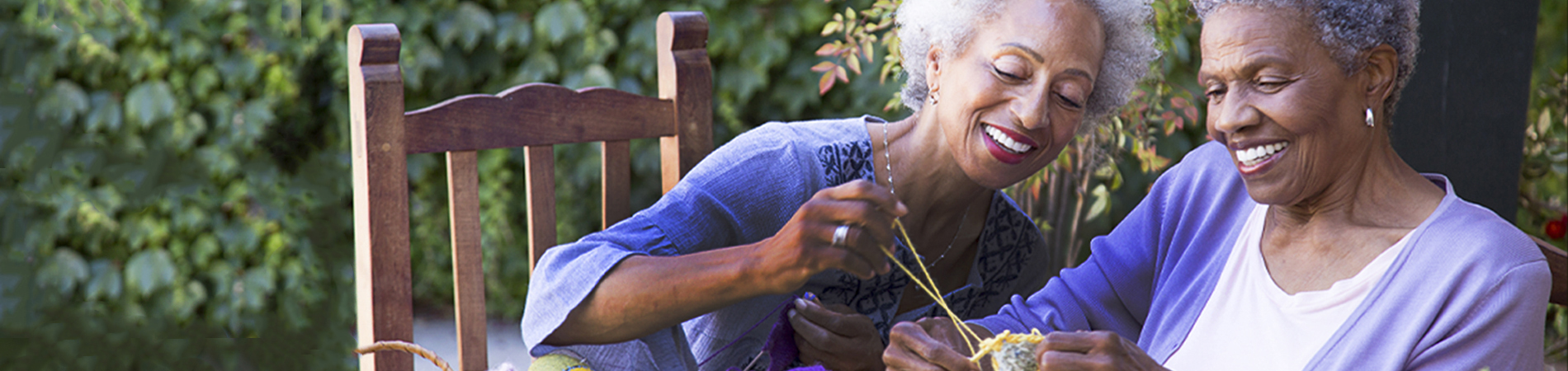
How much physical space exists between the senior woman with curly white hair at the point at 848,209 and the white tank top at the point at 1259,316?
1.12ft

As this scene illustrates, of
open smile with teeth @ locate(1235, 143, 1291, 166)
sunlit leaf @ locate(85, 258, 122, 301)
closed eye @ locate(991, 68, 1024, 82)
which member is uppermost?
closed eye @ locate(991, 68, 1024, 82)

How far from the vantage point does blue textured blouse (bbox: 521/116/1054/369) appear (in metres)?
1.87

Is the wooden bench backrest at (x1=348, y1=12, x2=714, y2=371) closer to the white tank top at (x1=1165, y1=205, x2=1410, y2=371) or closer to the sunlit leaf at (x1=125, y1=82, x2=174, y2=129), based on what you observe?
the white tank top at (x1=1165, y1=205, x2=1410, y2=371)

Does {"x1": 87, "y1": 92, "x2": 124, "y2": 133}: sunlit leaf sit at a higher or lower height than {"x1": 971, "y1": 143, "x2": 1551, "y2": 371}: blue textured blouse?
lower

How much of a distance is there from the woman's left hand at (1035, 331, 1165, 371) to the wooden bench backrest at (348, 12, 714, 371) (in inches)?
48.3

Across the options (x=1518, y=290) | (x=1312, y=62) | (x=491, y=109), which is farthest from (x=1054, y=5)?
(x=491, y=109)

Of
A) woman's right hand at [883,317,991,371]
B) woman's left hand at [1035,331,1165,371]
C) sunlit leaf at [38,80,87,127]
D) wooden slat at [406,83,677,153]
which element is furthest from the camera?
sunlit leaf at [38,80,87,127]

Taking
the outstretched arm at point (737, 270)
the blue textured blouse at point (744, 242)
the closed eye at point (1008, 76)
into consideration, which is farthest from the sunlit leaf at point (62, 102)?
the closed eye at point (1008, 76)

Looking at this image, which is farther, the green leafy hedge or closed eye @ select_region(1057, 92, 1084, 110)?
the green leafy hedge

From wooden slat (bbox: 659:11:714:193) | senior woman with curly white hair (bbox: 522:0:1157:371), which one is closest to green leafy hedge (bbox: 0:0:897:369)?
wooden slat (bbox: 659:11:714:193)

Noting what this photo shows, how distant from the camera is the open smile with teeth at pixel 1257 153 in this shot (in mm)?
1569

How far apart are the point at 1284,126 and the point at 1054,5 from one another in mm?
431

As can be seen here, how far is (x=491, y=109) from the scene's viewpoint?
2209mm

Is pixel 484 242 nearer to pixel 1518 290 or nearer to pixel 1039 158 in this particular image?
pixel 1039 158
